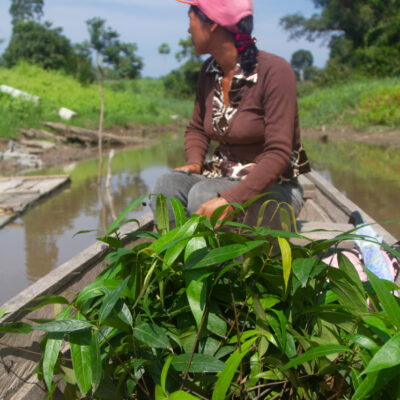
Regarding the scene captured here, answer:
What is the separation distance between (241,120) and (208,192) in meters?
0.38

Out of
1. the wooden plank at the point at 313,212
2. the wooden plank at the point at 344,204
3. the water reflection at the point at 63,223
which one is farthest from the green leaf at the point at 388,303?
the water reflection at the point at 63,223

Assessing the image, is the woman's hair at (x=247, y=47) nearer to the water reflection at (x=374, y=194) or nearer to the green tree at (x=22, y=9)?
the water reflection at (x=374, y=194)

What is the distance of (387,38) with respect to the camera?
86.5 ft

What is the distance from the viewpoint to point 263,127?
2.12m

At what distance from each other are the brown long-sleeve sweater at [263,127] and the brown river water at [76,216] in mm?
1035

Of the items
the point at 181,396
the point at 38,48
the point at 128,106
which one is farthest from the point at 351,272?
the point at 38,48

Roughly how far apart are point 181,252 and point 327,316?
298mm

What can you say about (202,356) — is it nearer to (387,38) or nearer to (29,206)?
(29,206)

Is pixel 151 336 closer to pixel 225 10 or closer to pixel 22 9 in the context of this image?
pixel 225 10

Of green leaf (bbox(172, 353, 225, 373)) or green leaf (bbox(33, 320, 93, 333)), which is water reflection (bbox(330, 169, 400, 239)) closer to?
green leaf (bbox(172, 353, 225, 373))

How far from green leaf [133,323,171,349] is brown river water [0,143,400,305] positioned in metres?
2.17

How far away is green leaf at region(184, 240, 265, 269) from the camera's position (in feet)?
2.54

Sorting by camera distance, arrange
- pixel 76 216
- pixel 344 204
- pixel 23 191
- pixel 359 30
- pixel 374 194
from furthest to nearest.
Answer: pixel 359 30 < pixel 23 191 < pixel 374 194 < pixel 76 216 < pixel 344 204

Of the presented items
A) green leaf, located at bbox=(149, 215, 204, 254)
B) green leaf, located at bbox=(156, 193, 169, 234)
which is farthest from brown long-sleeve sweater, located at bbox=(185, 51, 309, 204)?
green leaf, located at bbox=(149, 215, 204, 254)
